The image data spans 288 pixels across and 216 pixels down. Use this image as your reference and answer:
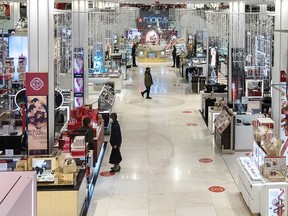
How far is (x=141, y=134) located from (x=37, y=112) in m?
5.61

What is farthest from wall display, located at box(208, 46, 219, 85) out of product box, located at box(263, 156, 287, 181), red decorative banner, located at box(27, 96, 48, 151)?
product box, located at box(263, 156, 287, 181)

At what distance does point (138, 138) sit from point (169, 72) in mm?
16754

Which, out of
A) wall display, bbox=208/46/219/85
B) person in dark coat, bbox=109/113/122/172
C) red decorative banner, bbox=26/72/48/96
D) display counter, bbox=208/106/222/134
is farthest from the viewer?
wall display, bbox=208/46/219/85

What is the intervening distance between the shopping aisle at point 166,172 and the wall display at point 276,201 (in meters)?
0.76

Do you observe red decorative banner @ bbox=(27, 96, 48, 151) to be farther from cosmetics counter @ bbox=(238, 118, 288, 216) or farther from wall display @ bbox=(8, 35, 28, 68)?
wall display @ bbox=(8, 35, 28, 68)

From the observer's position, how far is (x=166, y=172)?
991 centimetres

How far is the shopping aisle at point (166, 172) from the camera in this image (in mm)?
7906

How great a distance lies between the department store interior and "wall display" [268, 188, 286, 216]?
0.05 ft

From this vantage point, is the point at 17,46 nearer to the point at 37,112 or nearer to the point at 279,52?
the point at 37,112

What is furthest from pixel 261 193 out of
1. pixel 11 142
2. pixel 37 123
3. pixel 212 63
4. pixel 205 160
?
pixel 212 63

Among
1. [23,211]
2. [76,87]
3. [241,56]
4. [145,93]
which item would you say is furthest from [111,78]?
[23,211]

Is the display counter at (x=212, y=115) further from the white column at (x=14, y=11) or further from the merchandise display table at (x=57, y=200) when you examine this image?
the white column at (x=14, y=11)

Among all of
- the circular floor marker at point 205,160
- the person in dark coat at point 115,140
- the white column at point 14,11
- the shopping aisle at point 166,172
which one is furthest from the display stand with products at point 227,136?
the white column at point 14,11

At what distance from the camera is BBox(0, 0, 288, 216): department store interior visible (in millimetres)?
7055
